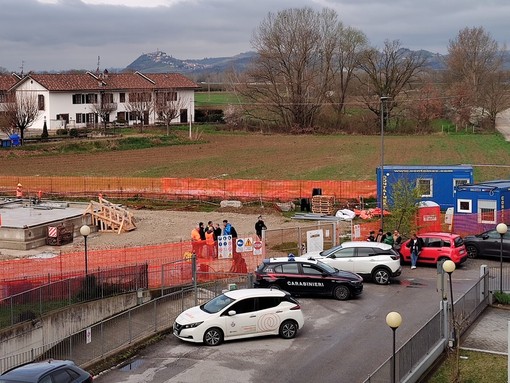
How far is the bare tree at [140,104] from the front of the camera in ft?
335

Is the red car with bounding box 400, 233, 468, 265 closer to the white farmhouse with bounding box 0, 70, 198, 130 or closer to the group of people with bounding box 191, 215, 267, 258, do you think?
the group of people with bounding box 191, 215, 267, 258

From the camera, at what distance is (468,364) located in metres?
18.3

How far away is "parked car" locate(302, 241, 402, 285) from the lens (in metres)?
26.9

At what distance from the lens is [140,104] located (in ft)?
336

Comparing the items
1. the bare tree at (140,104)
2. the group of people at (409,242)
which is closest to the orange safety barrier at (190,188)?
the group of people at (409,242)

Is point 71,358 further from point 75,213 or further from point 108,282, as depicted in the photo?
point 75,213

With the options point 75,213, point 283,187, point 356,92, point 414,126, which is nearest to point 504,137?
point 414,126

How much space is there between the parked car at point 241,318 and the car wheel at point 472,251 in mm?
12788

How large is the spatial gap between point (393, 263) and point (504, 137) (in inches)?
2825

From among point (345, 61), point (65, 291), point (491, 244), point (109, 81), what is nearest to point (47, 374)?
point (65, 291)

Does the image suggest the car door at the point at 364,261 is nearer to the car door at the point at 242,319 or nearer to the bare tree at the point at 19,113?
the car door at the point at 242,319

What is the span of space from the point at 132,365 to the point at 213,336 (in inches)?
87.1

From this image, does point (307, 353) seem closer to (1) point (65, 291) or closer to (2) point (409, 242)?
(1) point (65, 291)

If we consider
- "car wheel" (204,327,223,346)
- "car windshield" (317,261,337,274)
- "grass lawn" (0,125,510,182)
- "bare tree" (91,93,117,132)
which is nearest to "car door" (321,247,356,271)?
"car windshield" (317,261,337,274)
